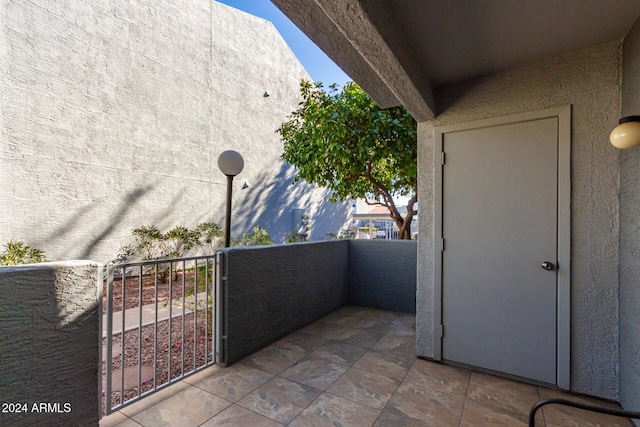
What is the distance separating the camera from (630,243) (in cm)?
192

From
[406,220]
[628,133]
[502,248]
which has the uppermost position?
[628,133]

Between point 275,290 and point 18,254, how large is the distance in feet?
11.9

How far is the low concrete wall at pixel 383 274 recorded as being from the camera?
4227mm

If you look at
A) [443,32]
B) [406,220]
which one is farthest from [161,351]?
[406,220]

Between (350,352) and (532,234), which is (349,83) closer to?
(532,234)

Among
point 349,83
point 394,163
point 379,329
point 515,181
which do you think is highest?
point 349,83

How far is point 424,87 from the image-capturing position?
96.8 inches

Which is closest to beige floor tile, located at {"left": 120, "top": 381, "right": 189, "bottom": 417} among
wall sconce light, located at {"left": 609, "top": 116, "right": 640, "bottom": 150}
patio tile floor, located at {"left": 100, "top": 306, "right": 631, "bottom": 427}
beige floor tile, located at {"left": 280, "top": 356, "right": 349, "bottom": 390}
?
patio tile floor, located at {"left": 100, "top": 306, "right": 631, "bottom": 427}

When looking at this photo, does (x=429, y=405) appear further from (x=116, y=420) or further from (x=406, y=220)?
(x=406, y=220)

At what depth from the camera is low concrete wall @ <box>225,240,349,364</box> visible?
2.69 meters

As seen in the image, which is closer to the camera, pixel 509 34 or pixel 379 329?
pixel 509 34

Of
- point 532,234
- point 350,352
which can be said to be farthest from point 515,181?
point 350,352

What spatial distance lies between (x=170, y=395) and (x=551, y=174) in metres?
3.43

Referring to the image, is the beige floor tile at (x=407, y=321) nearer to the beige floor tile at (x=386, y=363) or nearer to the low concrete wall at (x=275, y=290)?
the beige floor tile at (x=386, y=363)
